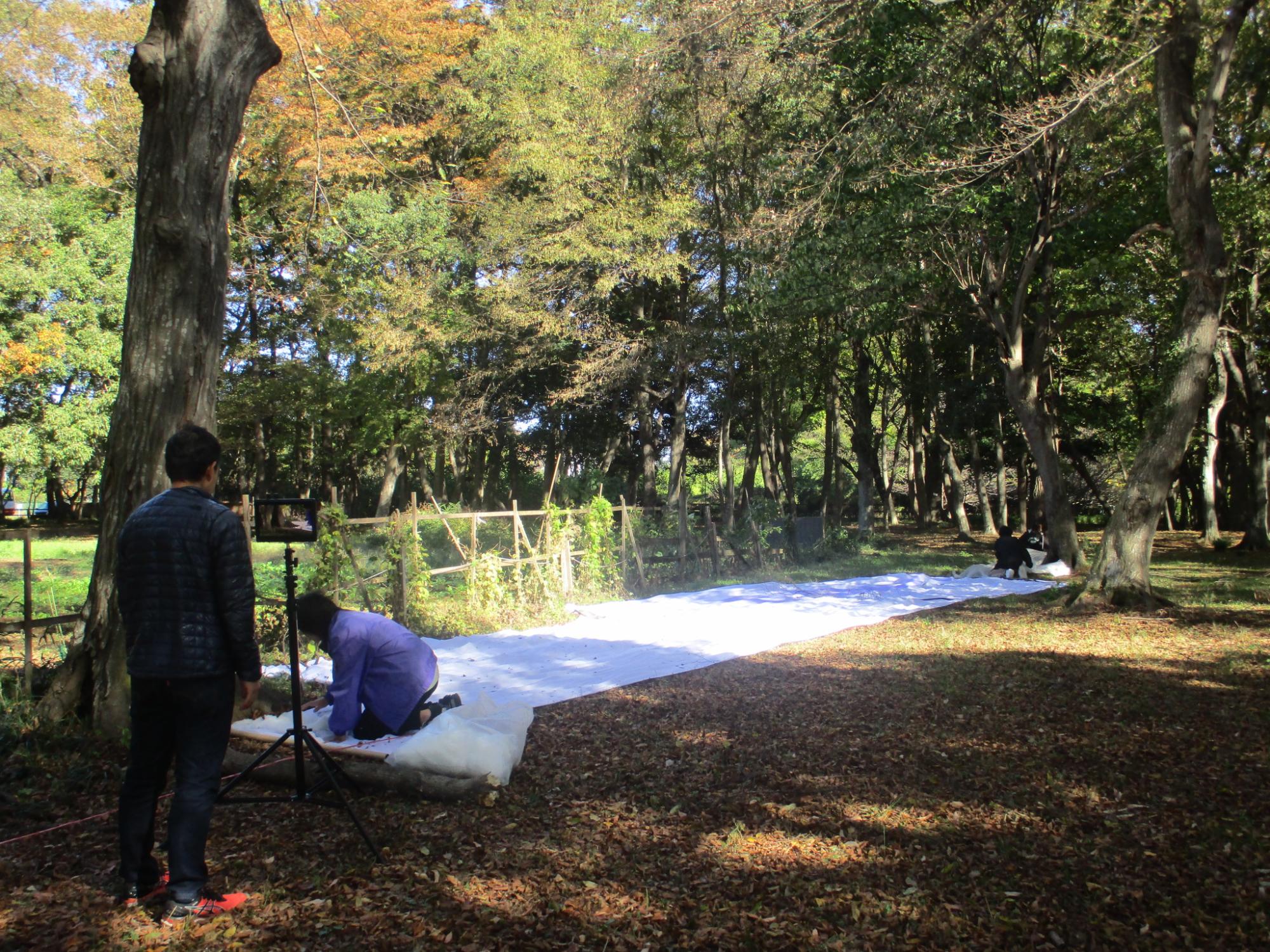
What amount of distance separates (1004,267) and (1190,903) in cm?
1396

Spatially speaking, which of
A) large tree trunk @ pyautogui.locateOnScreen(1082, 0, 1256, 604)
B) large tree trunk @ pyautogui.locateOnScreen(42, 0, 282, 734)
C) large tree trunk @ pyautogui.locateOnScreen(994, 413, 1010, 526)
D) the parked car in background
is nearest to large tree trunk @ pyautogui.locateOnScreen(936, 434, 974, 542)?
large tree trunk @ pyautogui.locateOnScreen(994, 413, 1010, 526)

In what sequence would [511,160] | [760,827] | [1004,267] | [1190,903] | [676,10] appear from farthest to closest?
[511,160]
[1004,267]
[676,10]
[760,827]
[1190,903]

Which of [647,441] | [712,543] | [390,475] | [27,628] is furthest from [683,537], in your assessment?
[390,475]

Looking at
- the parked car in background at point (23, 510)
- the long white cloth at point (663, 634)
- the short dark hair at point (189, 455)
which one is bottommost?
the long white cloth at point (663, 634)

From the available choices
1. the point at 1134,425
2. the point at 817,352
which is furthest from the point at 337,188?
the point at 1134,425

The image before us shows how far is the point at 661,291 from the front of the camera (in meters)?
21.2

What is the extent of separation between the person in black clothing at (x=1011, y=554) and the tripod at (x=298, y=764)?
12.6m

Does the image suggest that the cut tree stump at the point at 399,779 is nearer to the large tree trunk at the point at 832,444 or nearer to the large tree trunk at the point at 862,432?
the large tree trunk at the point at 862,432

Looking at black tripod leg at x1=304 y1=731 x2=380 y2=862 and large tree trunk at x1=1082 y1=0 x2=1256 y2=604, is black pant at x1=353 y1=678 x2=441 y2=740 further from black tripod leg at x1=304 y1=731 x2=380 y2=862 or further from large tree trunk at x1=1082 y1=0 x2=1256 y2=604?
→ large tree trunk at x1=1082 y1=0 x2=1256 y2=604

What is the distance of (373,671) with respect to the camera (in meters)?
4.64

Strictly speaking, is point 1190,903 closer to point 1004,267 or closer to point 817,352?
point 1004,267

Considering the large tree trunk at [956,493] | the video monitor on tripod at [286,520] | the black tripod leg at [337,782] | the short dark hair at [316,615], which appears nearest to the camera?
the black tripod leg at [337,782]

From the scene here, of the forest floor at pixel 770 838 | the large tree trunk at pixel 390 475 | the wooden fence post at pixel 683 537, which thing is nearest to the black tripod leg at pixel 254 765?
the forest floor at pixel 770 838

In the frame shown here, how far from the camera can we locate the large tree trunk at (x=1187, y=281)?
923 centimetres
